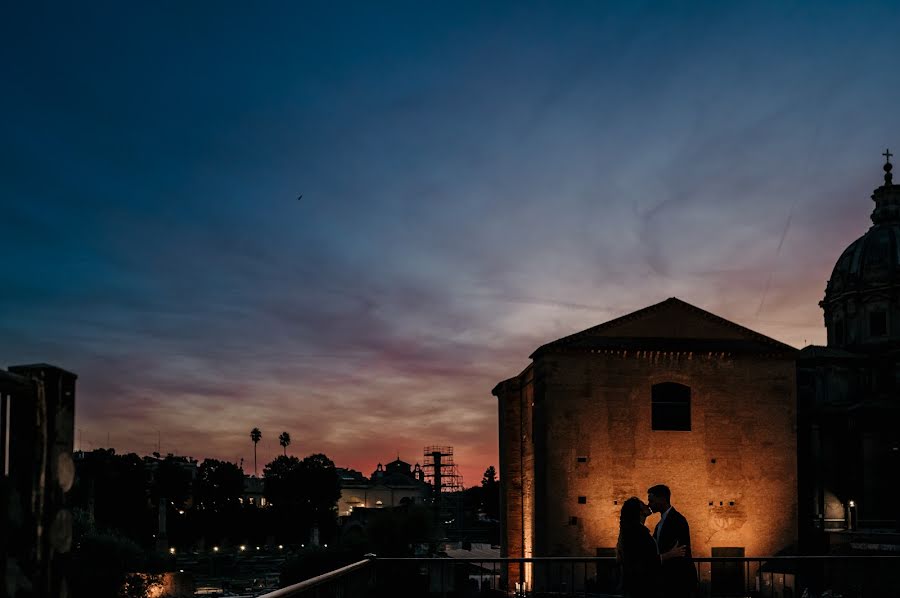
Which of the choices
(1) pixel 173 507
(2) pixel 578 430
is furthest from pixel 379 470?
(2) pixel 578 430

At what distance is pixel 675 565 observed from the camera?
33.0 feet

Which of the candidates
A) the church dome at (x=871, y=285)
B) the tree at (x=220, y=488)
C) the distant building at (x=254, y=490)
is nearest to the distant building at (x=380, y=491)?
the distant building at (x=254, y=490)

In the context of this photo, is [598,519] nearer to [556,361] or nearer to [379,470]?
[556,361]

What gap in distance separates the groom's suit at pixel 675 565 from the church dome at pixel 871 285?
2236 inches

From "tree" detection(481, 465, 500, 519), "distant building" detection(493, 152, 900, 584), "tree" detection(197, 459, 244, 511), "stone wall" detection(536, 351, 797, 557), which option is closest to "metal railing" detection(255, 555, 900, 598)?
"distant building" detection(493, 152, 900, 584)

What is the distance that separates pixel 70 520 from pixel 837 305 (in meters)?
68.2

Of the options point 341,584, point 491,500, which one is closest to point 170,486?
point 491,500

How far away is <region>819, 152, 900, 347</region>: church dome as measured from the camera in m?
60.2

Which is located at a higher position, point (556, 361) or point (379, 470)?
point (556, 361)

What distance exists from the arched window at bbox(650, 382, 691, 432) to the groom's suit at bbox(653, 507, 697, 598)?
24695 millimetres

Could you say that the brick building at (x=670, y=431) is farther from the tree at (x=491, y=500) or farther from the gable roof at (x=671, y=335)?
the tree at (x=491, y=500)

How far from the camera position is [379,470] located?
177 m

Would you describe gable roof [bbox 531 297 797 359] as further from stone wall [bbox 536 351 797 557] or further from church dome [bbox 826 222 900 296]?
church dome [bbox 826 222 900 296]

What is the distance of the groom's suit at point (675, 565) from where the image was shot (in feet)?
32.8
